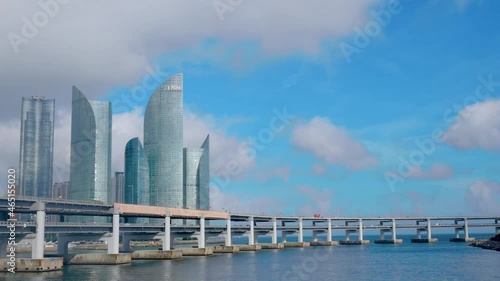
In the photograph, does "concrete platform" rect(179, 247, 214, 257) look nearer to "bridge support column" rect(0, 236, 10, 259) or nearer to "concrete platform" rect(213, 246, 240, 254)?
"concrete platform" rect(213, 246, 240, 254)

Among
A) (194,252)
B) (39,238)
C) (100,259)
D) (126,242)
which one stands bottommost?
(194,252)

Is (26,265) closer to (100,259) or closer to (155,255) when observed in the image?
(100,259)

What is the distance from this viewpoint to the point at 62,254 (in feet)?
406

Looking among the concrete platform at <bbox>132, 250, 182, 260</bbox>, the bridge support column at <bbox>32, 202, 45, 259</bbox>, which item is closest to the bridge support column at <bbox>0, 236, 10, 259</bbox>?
the bridge support column at <bbox>32, 202, 45, 259</bbox>

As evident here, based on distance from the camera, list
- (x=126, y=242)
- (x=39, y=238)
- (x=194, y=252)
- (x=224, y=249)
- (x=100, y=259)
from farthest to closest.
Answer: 1. (x=224, y=249)
2. (x=194, y=252)
3. (x=126, y=242)
4. (x=100, y=259)
5. (x=39, y=238)

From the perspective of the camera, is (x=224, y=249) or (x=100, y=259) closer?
(x=100, y=259)

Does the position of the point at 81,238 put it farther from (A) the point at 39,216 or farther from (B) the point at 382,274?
(B) the point at 382,274

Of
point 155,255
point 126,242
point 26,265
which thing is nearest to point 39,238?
point 26,265

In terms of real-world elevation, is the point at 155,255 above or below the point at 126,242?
below

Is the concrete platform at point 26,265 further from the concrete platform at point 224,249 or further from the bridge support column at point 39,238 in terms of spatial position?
the concrete platform at point 224,249

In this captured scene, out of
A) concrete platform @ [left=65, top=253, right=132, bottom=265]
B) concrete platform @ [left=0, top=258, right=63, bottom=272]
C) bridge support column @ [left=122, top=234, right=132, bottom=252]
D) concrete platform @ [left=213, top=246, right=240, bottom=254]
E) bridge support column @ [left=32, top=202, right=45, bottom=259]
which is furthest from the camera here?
concrete platform @ [left=213, top=246, right=240, bottom=254]

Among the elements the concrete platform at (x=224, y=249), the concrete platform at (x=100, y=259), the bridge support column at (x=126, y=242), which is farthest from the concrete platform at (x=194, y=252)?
the concrete platform at (x=100, y=259)

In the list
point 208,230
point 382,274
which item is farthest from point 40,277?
point 208,230

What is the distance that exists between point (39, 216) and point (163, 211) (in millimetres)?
53965
